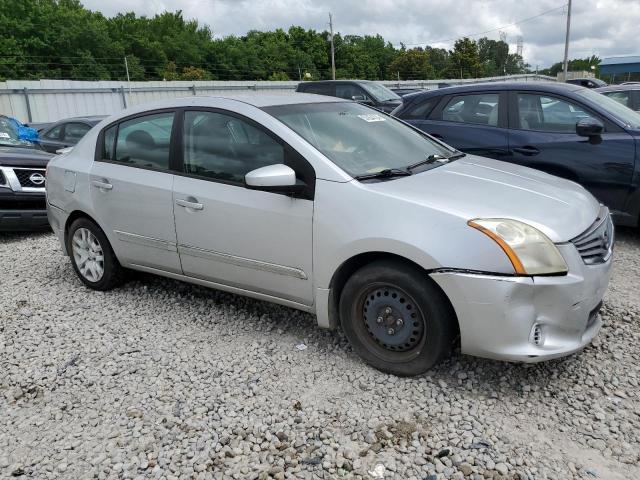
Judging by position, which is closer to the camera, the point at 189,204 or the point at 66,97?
the point at 189,204

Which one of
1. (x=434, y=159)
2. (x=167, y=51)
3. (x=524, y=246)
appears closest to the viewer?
(x=524, y=246)

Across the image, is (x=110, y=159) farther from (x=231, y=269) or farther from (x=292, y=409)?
(x=292, y=409)

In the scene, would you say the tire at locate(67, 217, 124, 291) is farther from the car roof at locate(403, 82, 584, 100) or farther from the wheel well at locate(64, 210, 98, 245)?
the car roof at locate(403, 82, 584, 100)

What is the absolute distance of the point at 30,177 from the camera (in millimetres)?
6707

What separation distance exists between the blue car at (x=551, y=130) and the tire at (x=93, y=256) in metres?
3.74

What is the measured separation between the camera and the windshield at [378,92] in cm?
1374

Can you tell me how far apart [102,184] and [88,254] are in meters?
0.72

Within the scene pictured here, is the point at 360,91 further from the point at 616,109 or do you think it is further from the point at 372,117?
the point at 372,117

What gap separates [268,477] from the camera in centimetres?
251

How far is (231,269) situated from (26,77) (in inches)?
2124

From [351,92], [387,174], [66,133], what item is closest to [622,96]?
[351,92]

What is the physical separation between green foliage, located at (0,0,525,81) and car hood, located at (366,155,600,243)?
53.2m

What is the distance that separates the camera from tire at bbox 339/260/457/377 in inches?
117

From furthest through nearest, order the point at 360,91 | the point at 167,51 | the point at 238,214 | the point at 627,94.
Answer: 1. the point at 167,51
2. the point at 360,91
3. the point at 627,94
4. the point at 238,214
